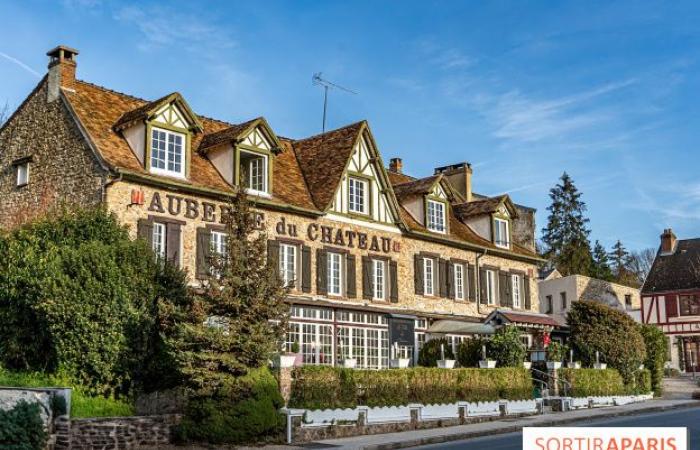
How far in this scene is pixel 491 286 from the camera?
3444 cm

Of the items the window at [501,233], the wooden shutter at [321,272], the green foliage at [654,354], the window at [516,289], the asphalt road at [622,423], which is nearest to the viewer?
the asphalt road at [622,423]

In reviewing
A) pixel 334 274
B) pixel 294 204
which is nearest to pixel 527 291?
pixel 334 274

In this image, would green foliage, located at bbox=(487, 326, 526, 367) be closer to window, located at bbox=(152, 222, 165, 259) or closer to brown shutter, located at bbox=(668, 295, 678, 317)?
window, located at bbox=(152, 222, 165, 259)

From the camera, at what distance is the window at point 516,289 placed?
35.5 meters

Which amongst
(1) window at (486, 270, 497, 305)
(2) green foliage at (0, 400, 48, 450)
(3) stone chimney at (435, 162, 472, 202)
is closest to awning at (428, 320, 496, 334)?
(1) window at (486, 270, 497, 305)

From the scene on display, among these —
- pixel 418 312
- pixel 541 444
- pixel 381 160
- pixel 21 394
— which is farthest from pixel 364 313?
pixel 541 444

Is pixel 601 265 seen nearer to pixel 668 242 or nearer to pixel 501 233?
pixel 668 242

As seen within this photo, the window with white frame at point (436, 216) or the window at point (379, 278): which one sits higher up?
the window with white frame at point (436, 216)

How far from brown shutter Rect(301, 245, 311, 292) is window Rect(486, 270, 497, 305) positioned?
1024cm

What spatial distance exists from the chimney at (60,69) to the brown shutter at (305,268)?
8.85m

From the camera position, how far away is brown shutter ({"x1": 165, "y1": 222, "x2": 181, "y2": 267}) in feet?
75.5

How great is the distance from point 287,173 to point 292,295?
16.0ft

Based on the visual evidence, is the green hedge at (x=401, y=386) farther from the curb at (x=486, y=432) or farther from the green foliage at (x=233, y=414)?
the curb at (x=486, y=432)

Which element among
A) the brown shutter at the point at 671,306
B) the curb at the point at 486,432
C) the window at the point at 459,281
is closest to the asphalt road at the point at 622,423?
the curb at the point at 486,432
